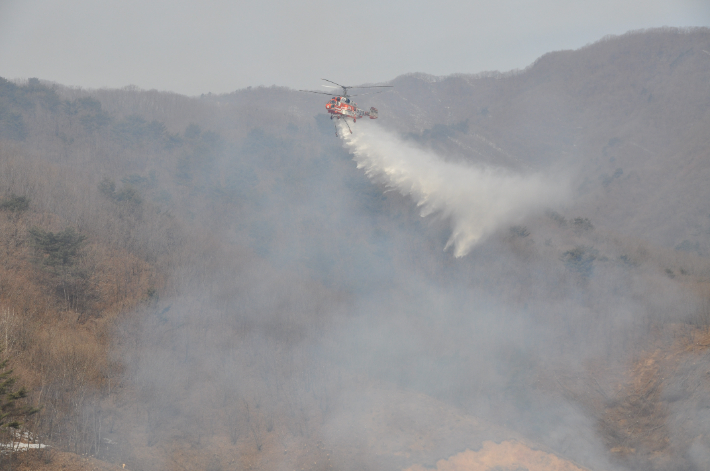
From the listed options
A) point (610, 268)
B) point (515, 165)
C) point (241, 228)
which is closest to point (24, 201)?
point (241, 228)

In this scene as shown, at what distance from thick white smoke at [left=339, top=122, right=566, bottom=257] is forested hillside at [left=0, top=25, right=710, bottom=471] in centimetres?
259

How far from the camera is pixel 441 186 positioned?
196 feet

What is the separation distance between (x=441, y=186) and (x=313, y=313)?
78.7 ft

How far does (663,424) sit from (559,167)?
308 ft

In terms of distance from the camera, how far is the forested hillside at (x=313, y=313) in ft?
116

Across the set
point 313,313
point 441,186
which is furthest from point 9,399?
point 441,186

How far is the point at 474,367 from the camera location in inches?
1907

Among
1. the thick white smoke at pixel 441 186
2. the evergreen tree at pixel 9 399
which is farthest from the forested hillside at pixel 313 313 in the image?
the evergreen tree at pixel 9 399

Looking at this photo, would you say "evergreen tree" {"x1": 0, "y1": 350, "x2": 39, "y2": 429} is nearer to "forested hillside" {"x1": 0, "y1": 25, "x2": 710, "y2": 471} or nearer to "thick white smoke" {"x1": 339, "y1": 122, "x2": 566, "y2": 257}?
"forested hillside" {"x1": 0, "y1": 25, "x2": 710, "y2": 471}

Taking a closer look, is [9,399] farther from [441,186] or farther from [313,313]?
[441,186]

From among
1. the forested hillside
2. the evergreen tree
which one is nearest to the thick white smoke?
the forested hillside

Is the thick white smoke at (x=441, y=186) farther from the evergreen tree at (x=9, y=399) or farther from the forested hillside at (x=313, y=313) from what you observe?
the evergreen tree at (x=9, y=399)

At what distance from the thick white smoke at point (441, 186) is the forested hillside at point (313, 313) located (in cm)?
259

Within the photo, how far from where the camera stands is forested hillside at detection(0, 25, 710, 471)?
116 ft
